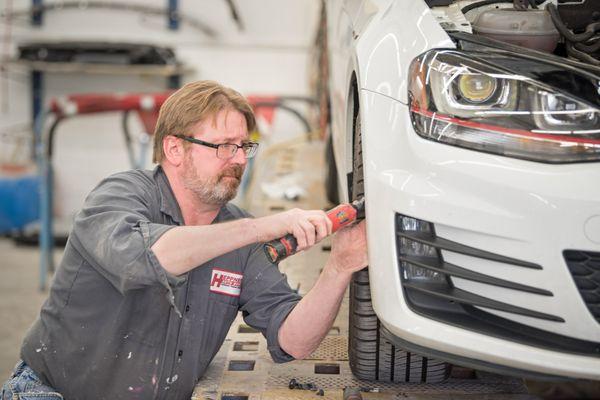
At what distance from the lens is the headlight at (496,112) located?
1359 mm

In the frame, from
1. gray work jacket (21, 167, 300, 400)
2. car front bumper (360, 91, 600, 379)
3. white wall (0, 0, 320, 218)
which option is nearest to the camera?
car front bumper (360, 91, 600, 379)

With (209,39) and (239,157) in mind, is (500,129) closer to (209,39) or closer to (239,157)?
(239,157)

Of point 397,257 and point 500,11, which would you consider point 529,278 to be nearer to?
point 397,257

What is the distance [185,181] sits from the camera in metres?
1.92

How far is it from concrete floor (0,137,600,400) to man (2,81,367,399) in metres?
0.16

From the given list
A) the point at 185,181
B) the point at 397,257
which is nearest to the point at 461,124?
the point at 397,257

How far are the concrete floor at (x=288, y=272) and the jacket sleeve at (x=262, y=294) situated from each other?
0.58 feet

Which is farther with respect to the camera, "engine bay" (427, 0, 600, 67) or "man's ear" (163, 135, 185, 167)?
"man's ear" (163, 135, 185, 167)

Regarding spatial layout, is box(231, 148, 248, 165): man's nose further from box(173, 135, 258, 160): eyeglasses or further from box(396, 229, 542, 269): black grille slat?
box(396, 229, 542, 269): black grille slat

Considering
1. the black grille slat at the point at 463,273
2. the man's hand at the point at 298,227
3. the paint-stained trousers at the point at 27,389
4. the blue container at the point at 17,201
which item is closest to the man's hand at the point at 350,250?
the man's hand at the point at 298,227

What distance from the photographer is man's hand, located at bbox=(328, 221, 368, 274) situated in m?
1.71

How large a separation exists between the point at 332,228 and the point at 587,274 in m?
0.55

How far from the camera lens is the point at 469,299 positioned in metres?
1.44

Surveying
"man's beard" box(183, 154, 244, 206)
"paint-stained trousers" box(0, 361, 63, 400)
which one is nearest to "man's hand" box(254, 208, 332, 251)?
"man's beard" box(183, 154, 244, 206)
